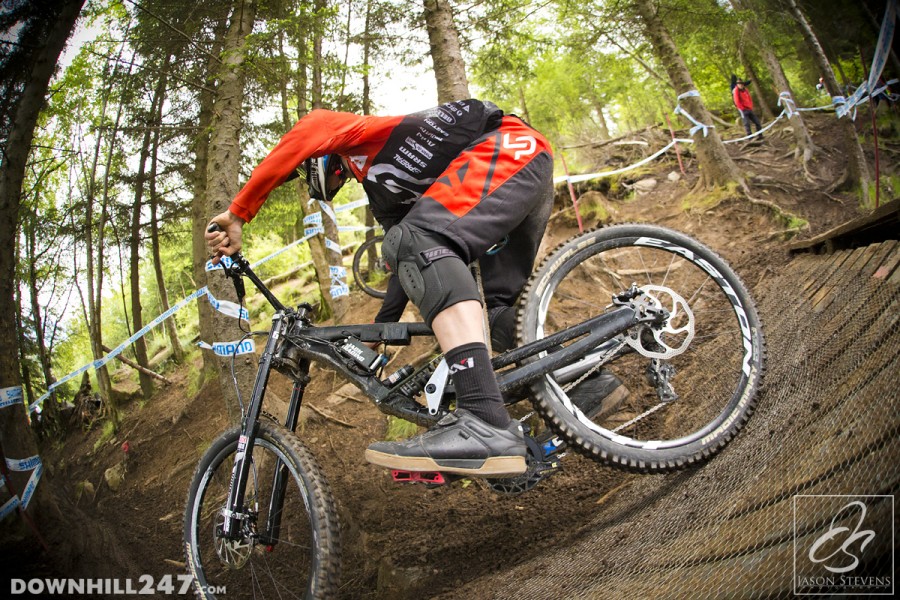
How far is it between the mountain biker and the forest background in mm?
2043

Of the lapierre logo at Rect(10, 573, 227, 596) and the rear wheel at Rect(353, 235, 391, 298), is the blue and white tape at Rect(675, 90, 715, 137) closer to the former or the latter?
the rear wheel at Rect(353, 235, 391, 298)

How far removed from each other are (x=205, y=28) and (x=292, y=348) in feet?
19.0

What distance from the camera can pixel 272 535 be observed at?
82.0 inches

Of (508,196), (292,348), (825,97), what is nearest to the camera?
(508,196)

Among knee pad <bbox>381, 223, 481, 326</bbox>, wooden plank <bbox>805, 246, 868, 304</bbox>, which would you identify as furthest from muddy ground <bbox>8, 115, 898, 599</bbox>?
knee pad <bbox>381, 223, 481, 326</bbox>

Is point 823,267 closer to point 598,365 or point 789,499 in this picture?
point 598,365

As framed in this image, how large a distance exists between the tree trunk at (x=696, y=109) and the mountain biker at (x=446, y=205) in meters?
6.45

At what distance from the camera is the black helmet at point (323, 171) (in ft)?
7.27

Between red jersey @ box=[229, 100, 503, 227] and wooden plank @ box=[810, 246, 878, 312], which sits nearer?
red jersey @ box=[229, 100, 503, 227]

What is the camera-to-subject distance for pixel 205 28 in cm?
584

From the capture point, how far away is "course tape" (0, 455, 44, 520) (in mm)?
2684

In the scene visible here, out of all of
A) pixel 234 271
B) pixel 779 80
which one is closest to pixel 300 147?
pixel 234 271

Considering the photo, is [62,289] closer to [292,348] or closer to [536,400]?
[292,348]

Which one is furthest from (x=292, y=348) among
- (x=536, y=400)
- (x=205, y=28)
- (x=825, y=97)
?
(x=825, y=97)
